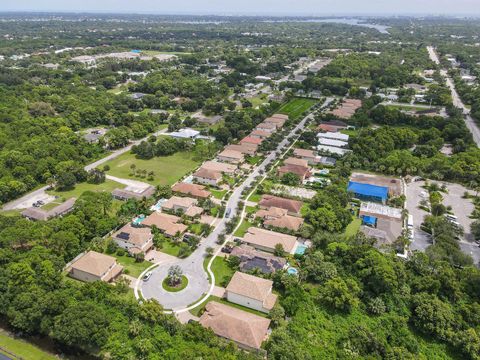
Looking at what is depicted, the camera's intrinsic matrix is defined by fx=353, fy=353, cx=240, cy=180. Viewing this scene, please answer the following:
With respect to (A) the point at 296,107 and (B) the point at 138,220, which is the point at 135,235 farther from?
(A) the point at 296,107

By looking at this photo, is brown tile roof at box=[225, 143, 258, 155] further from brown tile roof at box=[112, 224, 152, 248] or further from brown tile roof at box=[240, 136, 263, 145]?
brown tile roof at box=[112, 224, 152, 248]

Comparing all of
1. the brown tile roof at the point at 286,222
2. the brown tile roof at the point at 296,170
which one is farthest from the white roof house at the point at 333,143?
the brown tile roof at the point at 286,222

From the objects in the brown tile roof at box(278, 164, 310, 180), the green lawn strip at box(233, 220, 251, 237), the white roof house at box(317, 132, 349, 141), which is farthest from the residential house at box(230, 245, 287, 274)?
the white roof house at box(317, 132, 349, 141)

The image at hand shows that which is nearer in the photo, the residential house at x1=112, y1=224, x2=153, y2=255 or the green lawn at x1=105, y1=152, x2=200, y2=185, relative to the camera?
the residential house at x1=112, y1=224, x2=153, y2=255

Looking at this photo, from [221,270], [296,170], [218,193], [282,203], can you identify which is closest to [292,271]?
[221,270]

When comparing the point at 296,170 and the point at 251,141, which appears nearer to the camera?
the point at 296,170

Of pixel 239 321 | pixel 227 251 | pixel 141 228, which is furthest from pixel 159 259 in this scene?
pixel 239 321

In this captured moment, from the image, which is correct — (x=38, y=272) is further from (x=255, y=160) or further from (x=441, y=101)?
(x=441, y=101)
